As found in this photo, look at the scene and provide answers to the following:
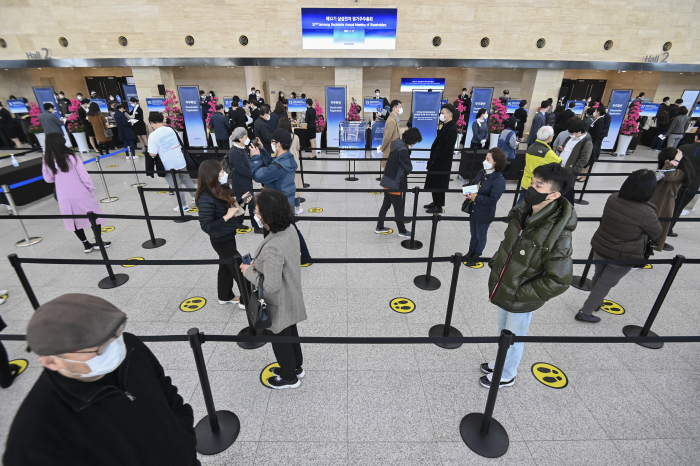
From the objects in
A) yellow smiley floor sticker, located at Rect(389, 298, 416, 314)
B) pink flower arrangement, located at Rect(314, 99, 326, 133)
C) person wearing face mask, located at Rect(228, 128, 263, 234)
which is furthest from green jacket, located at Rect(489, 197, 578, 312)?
pink flower arrangement, located at Rect(314, 99, 326, 133)

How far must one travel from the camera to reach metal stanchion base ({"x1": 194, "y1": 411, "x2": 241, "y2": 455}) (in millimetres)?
2506

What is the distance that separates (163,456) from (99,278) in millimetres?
4292

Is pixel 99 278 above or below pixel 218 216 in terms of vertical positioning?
below

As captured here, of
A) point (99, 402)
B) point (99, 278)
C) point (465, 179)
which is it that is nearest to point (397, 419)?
point (99, 402)

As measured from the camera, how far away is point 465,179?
31.5 feet

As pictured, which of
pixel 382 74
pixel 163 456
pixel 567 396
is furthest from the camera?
pixel 382 74

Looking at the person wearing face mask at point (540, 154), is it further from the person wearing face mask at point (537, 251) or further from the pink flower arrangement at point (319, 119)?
the pink flower arrangement at point (319, 119)

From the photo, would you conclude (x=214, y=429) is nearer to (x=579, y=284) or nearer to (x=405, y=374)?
(x=405, y=374)

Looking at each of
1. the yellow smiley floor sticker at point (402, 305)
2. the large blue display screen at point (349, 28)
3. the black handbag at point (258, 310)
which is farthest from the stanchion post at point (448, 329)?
the large blue display screen at point (349, 28)

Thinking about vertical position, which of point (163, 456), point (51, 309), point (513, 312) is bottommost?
point (513, 312)

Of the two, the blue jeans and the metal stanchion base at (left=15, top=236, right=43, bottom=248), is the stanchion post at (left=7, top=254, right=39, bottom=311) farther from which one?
the blue jeans

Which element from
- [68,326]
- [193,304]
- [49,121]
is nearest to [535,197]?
[68,326]

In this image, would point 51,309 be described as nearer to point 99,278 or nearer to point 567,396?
point 567,396

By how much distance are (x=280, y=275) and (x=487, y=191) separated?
10.8 feet
